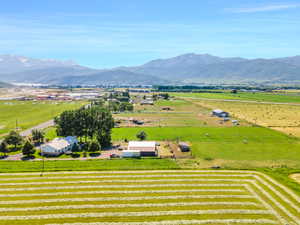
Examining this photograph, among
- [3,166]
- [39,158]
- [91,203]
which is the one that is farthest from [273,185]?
[3,166]

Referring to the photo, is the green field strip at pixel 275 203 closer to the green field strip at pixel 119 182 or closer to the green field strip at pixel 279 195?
the green field strip at pixel 279 195

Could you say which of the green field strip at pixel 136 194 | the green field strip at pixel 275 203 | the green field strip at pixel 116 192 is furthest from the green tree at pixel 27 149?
the green field strip at pixel 275 203

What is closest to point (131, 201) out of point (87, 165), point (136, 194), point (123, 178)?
point (136, 194)

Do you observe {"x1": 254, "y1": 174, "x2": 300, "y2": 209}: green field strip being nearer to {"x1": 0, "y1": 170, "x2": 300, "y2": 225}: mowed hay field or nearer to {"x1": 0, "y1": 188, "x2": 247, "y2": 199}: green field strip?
{"x1": 0, "y1": 170, "x2": 300, "y2": 225}: mowed hay field

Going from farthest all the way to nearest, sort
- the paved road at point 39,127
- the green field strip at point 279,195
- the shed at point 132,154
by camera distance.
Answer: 1. the paved road at point 39,127
2. the shed at point 132,154
3. the green field strip at point 279,195

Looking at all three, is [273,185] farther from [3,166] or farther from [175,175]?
[3,166]

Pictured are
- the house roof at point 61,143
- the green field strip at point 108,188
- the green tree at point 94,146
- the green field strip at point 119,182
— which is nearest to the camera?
the green field strip at point 108,188
